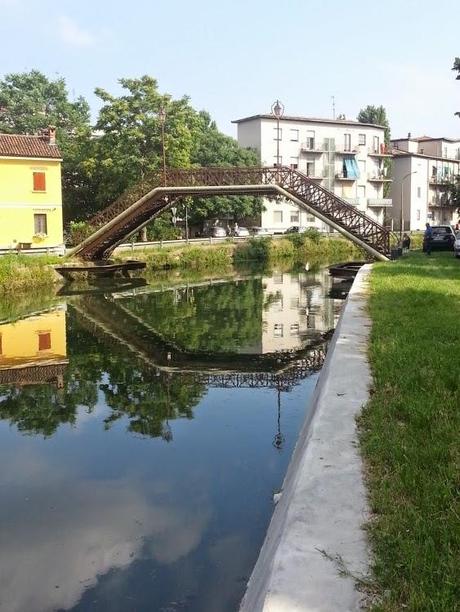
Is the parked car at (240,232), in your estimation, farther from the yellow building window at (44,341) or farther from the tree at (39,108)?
the yellow building window at (44,341)

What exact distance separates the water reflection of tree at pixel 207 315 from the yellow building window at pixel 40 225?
12.7 meters

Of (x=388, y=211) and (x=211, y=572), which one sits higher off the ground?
(x=388, y=211)

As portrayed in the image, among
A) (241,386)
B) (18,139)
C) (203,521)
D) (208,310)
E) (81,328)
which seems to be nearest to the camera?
(203,521)

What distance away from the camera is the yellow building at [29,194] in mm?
37938

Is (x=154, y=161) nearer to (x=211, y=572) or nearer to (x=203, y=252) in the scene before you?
(x=203, y=252)

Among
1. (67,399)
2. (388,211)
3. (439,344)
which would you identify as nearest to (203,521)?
(439,344)

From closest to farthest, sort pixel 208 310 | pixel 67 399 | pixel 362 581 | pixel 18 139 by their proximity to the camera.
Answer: pixel 362 581, pixel 67 399, pixel 208 310, pixel 18 139

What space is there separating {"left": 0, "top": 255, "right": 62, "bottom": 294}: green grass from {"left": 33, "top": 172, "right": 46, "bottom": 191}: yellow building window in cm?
705

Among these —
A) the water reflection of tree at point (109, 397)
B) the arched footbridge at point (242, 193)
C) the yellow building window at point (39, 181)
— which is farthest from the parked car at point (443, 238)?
the water reflection of tree at point (109, 397)

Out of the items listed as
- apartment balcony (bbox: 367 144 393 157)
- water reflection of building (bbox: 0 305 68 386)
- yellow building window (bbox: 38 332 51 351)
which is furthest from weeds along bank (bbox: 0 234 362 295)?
apartment balcony (bbox: 367 144 393 157)

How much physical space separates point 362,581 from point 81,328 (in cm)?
1824

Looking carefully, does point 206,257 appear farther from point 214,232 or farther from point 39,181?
point 214,232

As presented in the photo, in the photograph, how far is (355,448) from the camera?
5.98 metres

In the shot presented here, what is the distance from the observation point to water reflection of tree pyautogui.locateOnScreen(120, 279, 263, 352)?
1898 centimetres
